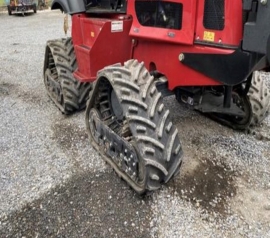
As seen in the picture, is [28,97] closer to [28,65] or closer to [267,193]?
[28,65]

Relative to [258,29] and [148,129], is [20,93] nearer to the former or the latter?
[148,129]

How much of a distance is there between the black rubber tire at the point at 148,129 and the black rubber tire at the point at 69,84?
151 centimetres

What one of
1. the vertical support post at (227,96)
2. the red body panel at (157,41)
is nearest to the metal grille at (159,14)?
the red body panel at (157,41)

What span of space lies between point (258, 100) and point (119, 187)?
1931mm

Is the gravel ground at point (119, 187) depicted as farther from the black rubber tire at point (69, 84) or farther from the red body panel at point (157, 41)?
the red body panel at point (157, 41)

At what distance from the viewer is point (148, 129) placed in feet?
8.23

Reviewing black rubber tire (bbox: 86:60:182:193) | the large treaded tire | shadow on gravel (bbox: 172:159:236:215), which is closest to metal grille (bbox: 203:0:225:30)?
black rubber tire (bbox: 86:60:182:193)

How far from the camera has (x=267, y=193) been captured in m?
2.83

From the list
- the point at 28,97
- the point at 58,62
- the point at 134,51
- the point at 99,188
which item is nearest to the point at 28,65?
the point at 28,97

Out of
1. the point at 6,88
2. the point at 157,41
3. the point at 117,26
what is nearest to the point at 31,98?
the point at 6,88

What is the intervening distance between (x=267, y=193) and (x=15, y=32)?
36.9 ft

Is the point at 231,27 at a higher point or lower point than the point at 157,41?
higher

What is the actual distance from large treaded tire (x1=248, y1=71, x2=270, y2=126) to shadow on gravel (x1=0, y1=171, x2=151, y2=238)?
1782 mm

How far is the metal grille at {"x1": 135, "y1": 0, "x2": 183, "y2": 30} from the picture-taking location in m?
2.73
